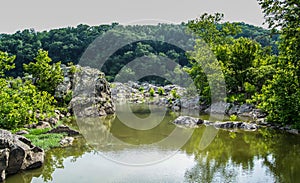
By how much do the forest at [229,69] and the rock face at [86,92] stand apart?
1.45 m

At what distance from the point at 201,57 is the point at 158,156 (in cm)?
1710

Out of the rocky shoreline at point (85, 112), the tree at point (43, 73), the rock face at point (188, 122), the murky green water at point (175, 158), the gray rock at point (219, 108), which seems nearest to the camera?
the rocky shoreline at point (85, 112)

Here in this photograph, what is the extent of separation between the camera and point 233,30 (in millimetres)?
32031

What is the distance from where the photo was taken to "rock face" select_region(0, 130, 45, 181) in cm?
992

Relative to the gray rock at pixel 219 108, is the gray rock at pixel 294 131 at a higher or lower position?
lower

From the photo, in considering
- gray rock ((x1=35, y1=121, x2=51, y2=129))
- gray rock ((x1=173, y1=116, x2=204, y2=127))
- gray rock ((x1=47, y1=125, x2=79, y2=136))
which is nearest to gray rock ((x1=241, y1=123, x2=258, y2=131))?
gray rock ((x1=173, y1=116, x2=204, y2=127))

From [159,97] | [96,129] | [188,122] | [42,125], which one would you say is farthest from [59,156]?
[159,97]

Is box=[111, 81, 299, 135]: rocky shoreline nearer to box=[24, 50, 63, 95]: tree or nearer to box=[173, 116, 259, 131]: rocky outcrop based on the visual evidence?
box=[173, 116, 259, 131]: rocky outcrop

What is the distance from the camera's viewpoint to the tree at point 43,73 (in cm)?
2377

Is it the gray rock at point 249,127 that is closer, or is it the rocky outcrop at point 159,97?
the gray rock at point 249,127

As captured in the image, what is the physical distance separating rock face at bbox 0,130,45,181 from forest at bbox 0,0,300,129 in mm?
2508

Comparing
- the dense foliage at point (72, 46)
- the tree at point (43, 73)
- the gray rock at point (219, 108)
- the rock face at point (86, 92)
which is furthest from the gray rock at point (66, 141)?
the dense foliage at point (72, 46)

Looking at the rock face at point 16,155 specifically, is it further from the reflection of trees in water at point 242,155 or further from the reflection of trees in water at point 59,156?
the reflection of trees in water at point 242,155

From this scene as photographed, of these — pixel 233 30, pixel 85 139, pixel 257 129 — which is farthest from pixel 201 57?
pixel 85 139
